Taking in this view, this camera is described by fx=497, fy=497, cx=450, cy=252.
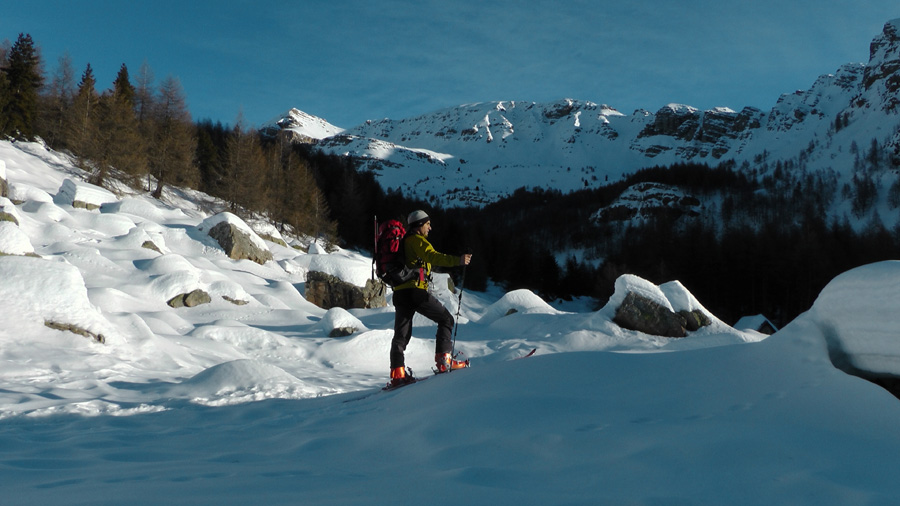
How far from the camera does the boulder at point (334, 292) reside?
1955cm

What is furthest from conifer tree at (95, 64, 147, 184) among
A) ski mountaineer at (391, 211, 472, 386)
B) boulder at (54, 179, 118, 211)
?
ski mountaineer at (391, 211, 472, 386)

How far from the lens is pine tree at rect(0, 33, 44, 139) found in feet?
117

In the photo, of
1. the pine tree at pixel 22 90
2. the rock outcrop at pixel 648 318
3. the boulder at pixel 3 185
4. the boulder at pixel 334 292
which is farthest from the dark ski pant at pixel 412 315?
the pine tree at pixel 22 90

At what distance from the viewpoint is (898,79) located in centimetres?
14838

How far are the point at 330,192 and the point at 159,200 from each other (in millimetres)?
22025

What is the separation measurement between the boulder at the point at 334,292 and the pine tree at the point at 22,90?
102ft

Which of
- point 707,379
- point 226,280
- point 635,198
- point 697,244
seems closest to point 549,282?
point 697,244

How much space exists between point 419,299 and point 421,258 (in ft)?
1.64

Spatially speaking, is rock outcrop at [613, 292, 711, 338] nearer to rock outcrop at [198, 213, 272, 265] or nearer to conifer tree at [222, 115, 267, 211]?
rock outcrop at [198, 213, 272, 265]

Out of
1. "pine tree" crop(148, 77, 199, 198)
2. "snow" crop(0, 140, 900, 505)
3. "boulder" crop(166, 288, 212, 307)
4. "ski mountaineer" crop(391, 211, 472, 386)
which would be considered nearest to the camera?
"snow" crop(0, 140, 900, 505)

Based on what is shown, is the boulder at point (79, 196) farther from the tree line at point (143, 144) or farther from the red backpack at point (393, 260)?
the red backpack at point (393, 260)

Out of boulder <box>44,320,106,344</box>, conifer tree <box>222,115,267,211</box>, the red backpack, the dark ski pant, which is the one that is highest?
conifer tree <box>222,115,267,211</box>

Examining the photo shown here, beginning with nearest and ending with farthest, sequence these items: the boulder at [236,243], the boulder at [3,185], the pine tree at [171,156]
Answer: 1. the boulder at [3,185]
2. the boulder at [236,243]
3. the pine tree at [171,156]

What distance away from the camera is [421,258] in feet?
18.9
